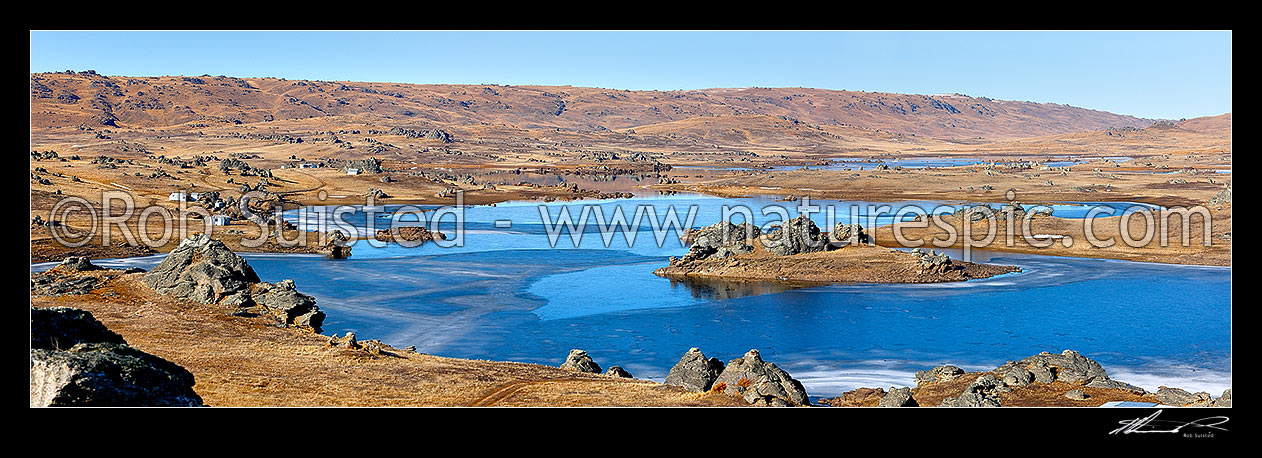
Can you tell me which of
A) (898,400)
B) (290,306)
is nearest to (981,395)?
(898,400)

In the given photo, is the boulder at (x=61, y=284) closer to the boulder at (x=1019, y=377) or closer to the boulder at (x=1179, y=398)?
the boulder at (x=1019, y=377)

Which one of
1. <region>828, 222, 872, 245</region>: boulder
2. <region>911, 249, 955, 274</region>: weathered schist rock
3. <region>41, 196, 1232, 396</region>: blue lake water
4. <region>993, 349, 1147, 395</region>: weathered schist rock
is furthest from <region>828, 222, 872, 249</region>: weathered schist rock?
<region>993, 349, 1147, 395</region>: weathered schist rock

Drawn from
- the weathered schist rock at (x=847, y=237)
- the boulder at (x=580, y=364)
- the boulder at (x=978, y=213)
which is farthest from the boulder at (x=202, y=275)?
the boulder at (x=978, y=213)

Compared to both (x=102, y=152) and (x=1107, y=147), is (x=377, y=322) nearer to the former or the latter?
(x=102, y=152)

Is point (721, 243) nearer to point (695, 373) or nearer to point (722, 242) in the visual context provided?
point (722, 242)

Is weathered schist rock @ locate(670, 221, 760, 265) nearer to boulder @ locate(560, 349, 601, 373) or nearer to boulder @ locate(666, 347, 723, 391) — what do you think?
boulder @ locate(560, 349, 601, 373)

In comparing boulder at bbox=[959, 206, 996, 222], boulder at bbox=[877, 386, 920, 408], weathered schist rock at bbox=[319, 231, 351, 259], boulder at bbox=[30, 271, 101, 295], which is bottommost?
boulder at bbox=[877, 386, 920, 408]
